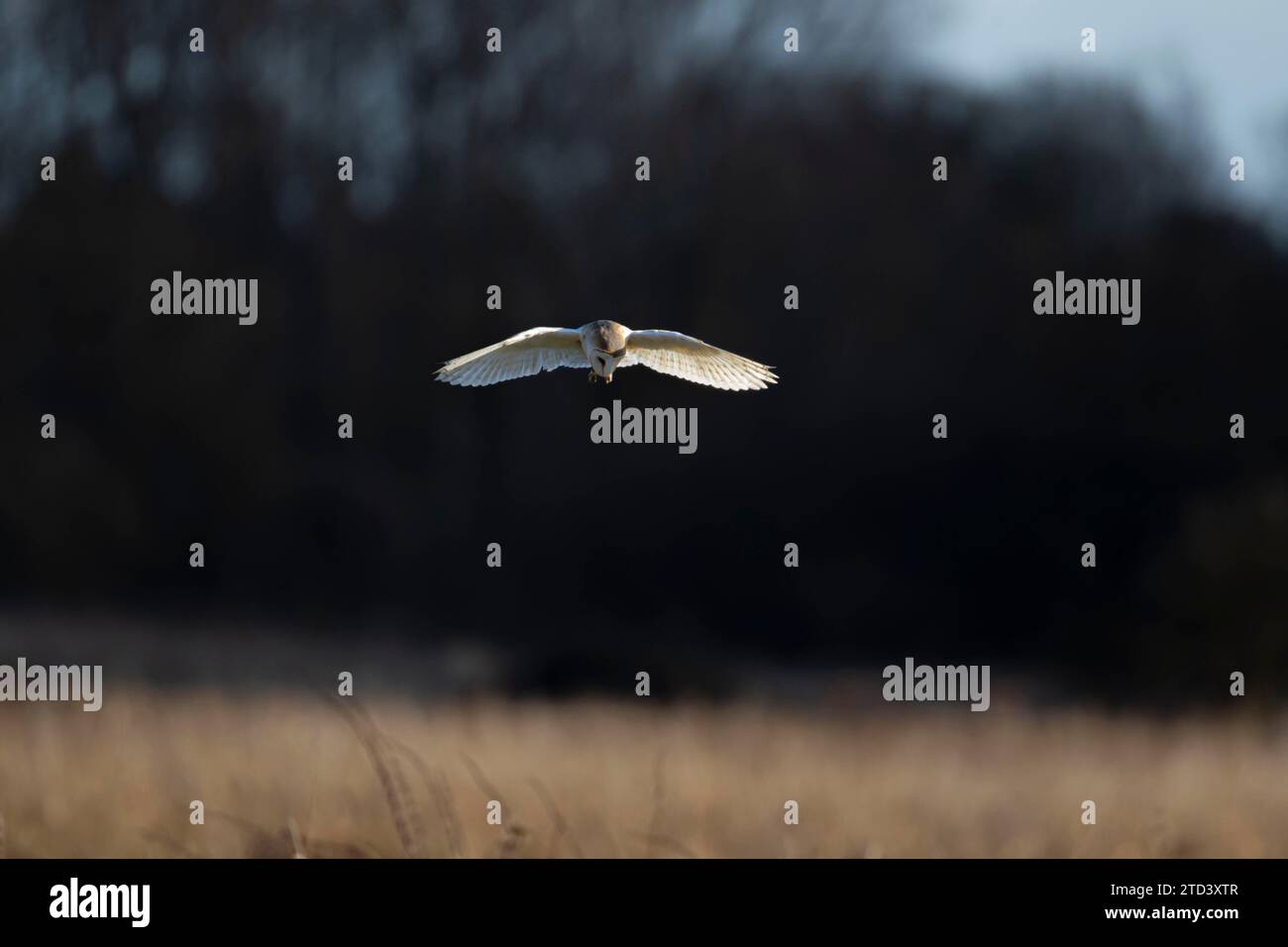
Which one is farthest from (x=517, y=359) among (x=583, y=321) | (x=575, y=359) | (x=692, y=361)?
(x=583, y=321)

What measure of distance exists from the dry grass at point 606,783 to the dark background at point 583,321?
21.2ft

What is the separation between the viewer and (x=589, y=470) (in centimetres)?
1805

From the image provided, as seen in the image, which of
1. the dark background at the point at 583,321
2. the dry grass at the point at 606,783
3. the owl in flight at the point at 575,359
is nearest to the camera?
the owl in flight at the point at 575,359

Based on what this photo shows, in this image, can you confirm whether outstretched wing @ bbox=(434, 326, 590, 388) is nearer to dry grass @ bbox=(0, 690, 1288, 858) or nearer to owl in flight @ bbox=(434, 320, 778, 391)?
owl in flight @ bbox=(434, 320, 778, 391)

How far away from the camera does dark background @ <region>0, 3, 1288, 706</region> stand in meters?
16.8

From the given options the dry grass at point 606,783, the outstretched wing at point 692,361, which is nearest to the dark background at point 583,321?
the dry grass at point 606,783

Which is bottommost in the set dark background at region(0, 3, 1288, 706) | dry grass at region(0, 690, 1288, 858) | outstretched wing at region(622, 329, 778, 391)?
dry grass at region(0, 690, 1288, 858)

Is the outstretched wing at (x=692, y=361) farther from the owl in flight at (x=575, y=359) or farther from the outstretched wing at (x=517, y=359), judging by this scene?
the outstretched wing at (x=517, y=359)

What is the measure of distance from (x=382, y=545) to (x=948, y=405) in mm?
7394

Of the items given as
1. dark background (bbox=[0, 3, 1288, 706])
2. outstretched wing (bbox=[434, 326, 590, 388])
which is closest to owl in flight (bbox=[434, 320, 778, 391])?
outstretched wing (bbox=[434, 326, 590, 388])

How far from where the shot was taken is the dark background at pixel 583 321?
16.8m

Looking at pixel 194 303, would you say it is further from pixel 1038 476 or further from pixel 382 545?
pixel 1038 476

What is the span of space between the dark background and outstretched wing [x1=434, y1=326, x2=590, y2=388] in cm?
1196

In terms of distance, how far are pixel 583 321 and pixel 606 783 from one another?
383 inches
